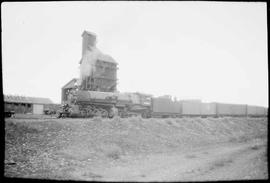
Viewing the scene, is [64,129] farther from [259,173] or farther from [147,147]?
[259,173]

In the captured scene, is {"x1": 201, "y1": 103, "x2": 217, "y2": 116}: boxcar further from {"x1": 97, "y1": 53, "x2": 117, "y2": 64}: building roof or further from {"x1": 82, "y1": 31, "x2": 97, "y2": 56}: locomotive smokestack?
{"x1": 82, "y1": 31, "x2": 97, "y2": 56}: locomotive smokestack

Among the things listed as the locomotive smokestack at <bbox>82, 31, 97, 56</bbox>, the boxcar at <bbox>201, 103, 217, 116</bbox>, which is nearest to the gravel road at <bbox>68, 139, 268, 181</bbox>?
the boxcar at <bbox>201, 103, 217, 116</bbox>

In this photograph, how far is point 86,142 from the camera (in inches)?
536

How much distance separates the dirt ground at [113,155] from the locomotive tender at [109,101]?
4.96m

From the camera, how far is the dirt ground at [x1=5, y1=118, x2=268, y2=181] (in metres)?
9.15

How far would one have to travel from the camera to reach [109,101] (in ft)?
78.4

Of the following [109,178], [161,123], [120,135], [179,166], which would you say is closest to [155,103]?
[161,123]

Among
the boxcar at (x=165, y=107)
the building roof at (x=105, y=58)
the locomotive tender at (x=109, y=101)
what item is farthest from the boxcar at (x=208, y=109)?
the building roof at (x=105, y=58)

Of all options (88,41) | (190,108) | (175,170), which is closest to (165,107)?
(190,108)

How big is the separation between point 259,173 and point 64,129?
11371 millimetres

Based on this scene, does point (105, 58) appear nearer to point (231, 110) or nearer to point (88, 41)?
point (88, 41)

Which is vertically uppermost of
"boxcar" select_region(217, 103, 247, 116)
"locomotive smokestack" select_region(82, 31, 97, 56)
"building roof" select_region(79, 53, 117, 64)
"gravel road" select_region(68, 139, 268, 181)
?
"locomotive smokestack" select_region(82, 31, 97, 56)

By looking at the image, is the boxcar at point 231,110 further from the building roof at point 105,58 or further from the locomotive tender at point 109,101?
the building roof at point 105,58

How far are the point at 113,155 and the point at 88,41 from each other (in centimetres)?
3274
